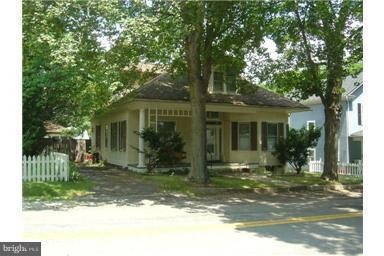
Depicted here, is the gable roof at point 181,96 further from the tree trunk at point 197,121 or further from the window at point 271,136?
the tree trunk at point 197,121

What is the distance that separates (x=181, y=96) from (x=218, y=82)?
10.3 feet

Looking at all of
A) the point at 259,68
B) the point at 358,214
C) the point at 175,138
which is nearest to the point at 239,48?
the point at 259,68

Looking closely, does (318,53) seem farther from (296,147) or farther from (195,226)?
(195,226)

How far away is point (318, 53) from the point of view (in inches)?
726

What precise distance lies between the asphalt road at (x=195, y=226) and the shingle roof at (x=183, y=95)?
28.7ft

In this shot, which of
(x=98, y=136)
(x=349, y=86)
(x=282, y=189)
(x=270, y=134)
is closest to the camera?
(x=282, y=189)

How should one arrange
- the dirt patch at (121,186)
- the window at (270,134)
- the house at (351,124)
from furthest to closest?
the house at (351,124) → the window at (270,134) → the dirt patch at (121,186)

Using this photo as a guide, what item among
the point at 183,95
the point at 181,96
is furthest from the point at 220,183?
the point at 183,95

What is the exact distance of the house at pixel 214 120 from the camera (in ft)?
76.4

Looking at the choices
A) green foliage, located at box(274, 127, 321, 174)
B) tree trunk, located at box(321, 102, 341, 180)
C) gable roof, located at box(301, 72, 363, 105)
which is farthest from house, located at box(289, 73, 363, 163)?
tree trunk, located at box(321, 102, 341, 180)

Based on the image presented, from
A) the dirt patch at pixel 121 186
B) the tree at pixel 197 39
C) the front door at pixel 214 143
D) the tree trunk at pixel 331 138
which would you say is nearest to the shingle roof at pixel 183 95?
the front door at pixel 214 143

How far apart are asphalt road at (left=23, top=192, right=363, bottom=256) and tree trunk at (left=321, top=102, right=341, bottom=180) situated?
6.19 metres

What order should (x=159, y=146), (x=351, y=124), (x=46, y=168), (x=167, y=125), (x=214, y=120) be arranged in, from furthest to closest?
(x=351, y=124)
(x=214, y=120)
(x=167, y=125)
(x=159, y=146)
(x=46, y=168)

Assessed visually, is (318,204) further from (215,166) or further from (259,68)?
(215,166)
